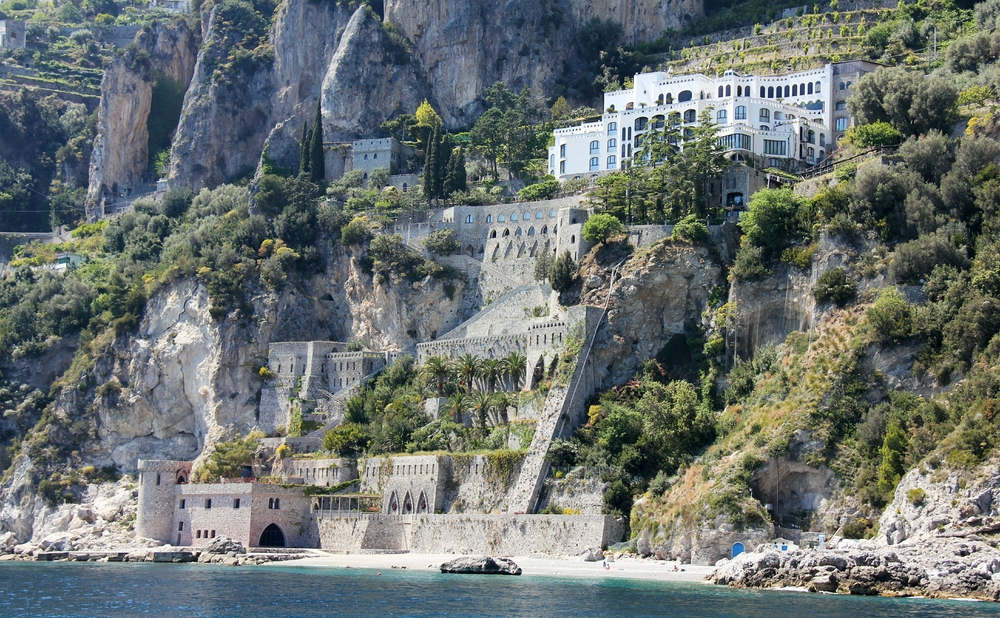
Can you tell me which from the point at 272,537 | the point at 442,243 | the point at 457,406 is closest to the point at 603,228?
the point at 457,406

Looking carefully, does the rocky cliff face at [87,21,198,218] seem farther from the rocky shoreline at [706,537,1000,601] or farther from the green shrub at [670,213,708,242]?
the rocky shoreline at [706,537,1000,601]

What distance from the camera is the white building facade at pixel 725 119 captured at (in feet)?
281

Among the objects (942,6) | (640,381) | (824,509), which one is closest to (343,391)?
(640,381)

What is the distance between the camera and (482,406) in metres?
76.9

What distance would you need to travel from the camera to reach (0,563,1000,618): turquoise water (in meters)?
50.5

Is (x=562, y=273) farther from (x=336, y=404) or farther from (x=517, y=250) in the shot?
(x=336, y=404)

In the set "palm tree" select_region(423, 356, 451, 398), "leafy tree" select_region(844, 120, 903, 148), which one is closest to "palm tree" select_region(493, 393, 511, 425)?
"palm tree" select_region(423, 356, 451, 398)

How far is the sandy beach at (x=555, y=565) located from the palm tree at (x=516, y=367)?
11.0 m

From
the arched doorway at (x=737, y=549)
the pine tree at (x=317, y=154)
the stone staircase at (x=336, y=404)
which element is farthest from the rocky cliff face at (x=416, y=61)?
the arched doorway at (x=737, y=549)

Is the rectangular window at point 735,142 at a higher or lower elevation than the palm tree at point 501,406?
higher

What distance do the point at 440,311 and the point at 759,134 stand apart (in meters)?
22.2

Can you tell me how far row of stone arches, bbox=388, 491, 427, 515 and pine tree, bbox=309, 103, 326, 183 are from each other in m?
32.6

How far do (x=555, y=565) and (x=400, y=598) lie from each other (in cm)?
1159

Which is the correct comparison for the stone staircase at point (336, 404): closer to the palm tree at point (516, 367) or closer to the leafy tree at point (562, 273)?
the palm tree at point (516, 367)
